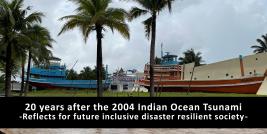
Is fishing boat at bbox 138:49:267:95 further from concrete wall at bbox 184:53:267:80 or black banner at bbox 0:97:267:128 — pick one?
black banner at bbox 0:97:267:128

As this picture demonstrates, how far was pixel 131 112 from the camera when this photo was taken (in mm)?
10688

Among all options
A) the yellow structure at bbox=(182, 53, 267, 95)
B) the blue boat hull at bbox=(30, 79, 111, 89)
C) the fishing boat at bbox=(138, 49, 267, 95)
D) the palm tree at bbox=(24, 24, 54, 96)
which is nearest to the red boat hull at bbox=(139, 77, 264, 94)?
the fishing boat at bbox=(138, 49, 267, 95)

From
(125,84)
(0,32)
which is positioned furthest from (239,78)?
(0,32)

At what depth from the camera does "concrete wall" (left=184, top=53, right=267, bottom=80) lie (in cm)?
5668

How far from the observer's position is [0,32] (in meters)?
29.5

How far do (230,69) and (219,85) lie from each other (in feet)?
9.88

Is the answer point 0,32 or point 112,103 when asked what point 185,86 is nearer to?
point 0,32

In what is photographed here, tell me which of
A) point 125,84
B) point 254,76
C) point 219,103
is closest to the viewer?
point 219,103

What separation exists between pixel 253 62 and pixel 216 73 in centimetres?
759

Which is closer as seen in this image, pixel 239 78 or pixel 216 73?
pixel 239 78

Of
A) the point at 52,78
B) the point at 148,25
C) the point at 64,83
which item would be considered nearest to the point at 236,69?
the point at 148,25

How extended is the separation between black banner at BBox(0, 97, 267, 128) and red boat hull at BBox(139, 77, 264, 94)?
42.3m

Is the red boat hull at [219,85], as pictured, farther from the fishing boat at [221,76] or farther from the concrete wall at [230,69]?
the concrete wall at [230,69]

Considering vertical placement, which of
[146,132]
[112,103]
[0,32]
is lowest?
[146,132]
